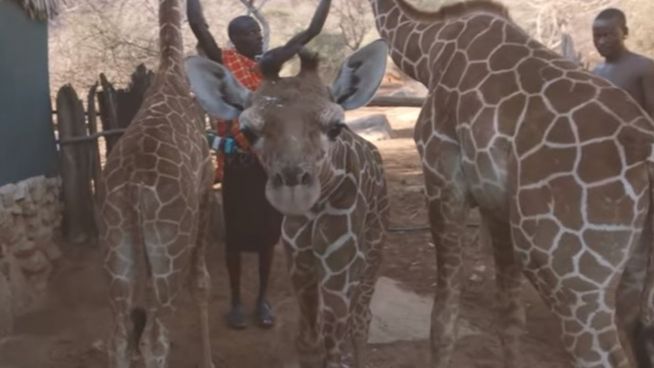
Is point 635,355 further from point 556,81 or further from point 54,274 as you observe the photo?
point 54,274

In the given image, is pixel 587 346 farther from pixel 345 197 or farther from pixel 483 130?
pixel 345 197

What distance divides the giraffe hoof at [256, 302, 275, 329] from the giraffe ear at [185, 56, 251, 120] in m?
2.79

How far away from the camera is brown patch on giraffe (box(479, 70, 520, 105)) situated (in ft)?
13.3

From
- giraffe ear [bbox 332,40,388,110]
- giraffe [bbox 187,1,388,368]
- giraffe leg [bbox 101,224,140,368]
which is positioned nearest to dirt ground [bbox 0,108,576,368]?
giraffe leg [bbox 101,224,140,368]

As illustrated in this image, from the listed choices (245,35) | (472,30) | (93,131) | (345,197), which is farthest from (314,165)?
(93,131)

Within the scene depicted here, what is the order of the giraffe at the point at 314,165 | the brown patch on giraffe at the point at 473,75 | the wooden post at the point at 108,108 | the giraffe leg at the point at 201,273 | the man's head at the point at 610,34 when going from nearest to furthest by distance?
the giraffe at the point at 314,165 → the brown patch on giraffe at the point at 473,75 → the giraffe leg at the point at 201,273 → the man's head at the point at 610,34 → the wooden post at the point at 108,108

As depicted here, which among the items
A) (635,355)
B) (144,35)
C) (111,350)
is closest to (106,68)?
(144,35)

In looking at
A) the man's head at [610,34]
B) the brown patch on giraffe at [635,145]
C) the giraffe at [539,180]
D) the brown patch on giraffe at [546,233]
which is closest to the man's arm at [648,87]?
the man's head at [610,34]

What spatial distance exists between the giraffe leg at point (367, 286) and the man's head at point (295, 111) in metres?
0.96

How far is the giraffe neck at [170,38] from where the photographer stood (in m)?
6.32

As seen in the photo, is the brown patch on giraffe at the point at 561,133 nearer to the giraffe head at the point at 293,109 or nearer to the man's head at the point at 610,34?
the giraffe head at the point at 293,109

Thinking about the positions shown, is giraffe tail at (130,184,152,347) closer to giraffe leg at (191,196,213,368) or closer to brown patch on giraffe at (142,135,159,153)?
brown patch on giraffe at (142,135,159,153)

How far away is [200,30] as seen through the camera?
4387mm

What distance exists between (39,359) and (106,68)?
29.2 feet
